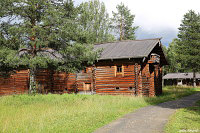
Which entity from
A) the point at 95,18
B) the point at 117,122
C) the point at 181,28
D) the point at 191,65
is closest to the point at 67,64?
the point at 117,122

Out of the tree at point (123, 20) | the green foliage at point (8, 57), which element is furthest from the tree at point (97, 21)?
the green foliage at point (8, 57)

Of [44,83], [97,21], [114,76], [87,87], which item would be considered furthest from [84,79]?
[97,21]

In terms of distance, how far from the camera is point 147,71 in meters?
22.5

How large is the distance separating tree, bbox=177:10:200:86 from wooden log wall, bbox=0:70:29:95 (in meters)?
34.5

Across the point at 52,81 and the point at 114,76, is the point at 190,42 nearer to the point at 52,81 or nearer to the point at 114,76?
the point at 114,76

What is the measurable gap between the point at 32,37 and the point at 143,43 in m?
12.6

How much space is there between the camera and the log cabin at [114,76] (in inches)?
823

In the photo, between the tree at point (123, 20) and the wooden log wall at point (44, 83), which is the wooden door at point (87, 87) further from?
the tree at point (123, 20)

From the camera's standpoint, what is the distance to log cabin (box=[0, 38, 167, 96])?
20906 millimetres

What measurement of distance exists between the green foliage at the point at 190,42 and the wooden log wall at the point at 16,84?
3453 cm

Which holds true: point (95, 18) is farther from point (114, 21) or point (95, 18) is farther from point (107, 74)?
point (107, 74)

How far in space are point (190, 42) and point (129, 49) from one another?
1186 inches

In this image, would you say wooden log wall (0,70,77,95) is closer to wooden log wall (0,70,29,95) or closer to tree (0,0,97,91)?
wooden log wall (0,70,29,95)

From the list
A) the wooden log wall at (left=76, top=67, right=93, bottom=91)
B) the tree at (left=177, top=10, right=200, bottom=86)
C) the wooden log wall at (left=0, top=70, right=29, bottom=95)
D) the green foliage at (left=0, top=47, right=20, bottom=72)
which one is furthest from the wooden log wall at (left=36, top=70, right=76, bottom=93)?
the tree at (left=177, top=10, right=200, bottom=86)
